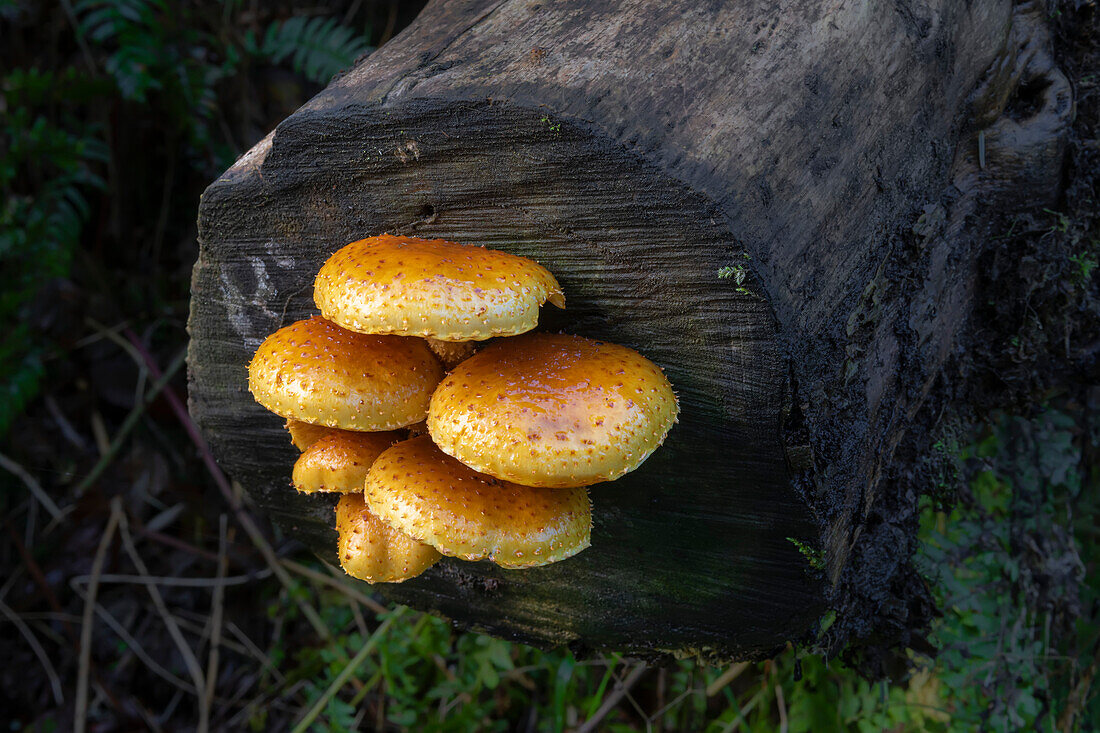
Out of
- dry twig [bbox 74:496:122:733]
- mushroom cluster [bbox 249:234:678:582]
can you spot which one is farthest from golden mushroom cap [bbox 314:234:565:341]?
dry twig [bbox 74:496:122:733]

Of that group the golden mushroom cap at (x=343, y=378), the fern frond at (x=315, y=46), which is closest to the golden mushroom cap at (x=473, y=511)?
the golden mushroom cap at (x=343, y=378)

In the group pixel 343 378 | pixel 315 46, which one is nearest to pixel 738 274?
pixel 343 378

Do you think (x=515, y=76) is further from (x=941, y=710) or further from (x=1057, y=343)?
(x=941, y=710)

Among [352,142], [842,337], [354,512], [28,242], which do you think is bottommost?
[354,512]

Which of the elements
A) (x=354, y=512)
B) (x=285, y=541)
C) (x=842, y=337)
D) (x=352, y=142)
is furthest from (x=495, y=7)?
(x=285, y=541)

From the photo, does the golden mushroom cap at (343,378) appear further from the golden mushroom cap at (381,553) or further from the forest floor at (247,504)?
the forest floor at (247,504)

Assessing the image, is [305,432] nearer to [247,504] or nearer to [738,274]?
[738,274]

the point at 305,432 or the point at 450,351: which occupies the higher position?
the point at 450,351
